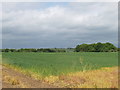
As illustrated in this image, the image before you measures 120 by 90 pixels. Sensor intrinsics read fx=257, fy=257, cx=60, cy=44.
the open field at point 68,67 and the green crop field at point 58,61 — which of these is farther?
the green crop field at point 58,61

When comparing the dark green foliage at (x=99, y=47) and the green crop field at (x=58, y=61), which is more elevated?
the dark green foliage at (x=99, y=47)

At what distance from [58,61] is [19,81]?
6.87 feet

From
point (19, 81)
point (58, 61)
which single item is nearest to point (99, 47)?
point (58, 61)

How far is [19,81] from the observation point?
9.94 metres

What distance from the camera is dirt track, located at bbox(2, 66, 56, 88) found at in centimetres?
968

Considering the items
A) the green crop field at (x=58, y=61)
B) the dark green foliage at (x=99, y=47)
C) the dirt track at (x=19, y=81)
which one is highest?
the dark green foliage at (x=99, y=47)

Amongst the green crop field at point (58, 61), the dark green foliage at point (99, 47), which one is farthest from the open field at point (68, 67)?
the dark green foliage at point (99, 47)

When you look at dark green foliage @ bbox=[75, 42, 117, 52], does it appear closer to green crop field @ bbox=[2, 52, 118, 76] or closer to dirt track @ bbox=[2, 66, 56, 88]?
green crop field @ bbox=[2, 52, 118, 76]

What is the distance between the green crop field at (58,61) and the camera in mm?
10617

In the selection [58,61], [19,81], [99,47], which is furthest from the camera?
[99,47]

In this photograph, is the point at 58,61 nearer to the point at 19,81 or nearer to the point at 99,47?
the point at 19,81

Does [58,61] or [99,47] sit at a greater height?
[99,47]

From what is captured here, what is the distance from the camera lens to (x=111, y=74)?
11.0m

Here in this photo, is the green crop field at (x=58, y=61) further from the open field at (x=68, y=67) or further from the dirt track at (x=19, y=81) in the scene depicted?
the dirt track at (x=19, y=81)
